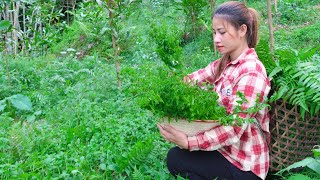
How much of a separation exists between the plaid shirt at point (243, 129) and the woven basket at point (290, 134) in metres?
0.07

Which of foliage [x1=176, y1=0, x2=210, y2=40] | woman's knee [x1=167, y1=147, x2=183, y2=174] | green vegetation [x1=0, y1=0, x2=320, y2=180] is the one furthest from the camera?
foliage [x1=176, y1=0, x2=210, y2=40]

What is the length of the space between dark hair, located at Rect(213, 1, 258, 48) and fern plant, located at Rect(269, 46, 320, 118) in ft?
0.69

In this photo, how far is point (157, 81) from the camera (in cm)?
258

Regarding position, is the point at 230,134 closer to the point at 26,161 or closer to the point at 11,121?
the point at 26,161

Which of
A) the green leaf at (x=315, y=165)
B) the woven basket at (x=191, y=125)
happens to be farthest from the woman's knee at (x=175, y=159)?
the green leaf at (x=315, y=165)

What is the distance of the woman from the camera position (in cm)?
254

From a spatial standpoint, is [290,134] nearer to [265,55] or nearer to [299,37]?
[265,55]

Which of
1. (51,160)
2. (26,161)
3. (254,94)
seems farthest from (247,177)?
(26,161)

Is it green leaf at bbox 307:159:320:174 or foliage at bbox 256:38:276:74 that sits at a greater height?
foliage at bbox 256:38:276:74

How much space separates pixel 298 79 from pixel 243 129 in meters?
0.45

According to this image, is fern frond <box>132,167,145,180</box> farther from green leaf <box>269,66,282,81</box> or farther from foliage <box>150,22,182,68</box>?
green leaf <box>269,66,282,81</box>

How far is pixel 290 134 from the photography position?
2740 millimetres

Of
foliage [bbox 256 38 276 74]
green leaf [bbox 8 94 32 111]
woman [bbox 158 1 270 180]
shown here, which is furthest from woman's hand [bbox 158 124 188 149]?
green leaf [bbox 8 94 32 111]

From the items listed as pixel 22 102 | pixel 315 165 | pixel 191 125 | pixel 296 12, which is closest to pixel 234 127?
pixel 191 125
